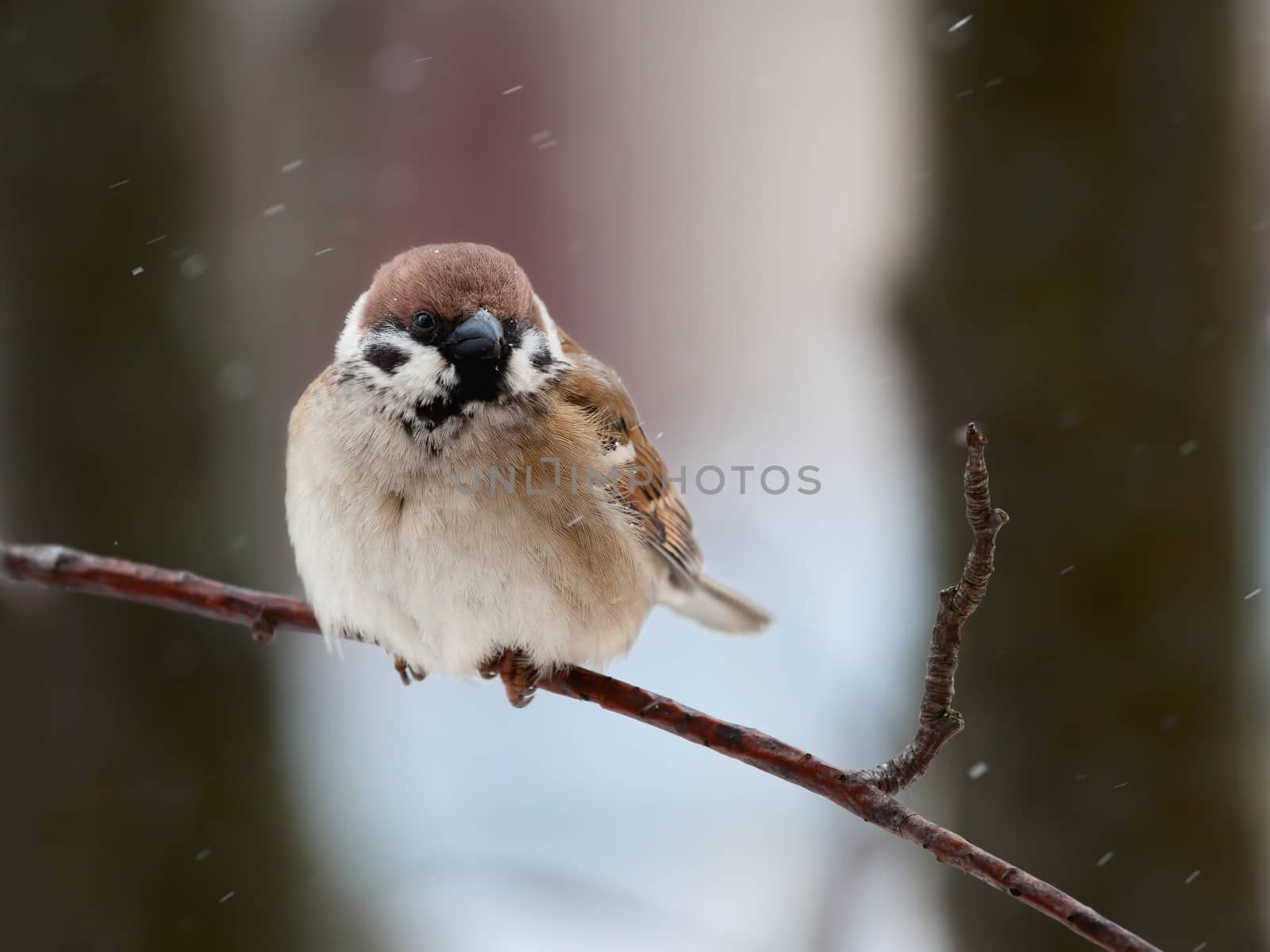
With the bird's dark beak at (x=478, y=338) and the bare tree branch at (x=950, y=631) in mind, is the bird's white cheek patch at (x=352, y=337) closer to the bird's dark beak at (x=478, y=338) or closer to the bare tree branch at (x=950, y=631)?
the bird's dark beak at (x=478, y=338)

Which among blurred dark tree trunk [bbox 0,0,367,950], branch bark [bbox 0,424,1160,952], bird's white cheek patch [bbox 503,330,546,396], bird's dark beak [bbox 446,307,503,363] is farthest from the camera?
blurred dark tree trunk [bbox 0,0,367,950]

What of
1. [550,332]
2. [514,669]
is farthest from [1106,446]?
[514,669]

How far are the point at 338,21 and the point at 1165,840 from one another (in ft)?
10.5

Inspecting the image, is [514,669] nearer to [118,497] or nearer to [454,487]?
[454,487]

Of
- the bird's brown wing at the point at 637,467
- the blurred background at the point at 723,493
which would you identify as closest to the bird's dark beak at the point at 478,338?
the bird's brown wing at the point at 637,467

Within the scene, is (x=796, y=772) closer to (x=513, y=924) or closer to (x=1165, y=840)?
(x=1165, y=840)

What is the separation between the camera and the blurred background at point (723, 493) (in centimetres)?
227

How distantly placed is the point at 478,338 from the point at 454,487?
24cm

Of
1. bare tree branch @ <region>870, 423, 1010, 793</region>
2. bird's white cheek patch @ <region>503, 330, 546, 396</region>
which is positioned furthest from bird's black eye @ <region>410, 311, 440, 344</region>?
bare tree branch @ <region>870, 423, 1010, 793</region>

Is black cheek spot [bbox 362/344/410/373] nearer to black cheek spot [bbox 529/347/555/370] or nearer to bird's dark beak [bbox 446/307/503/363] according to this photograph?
bird's dark beak [bbox 446/307/503/363]

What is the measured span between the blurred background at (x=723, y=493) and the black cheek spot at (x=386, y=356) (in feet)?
2.52

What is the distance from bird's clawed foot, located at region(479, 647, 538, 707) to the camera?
180cm

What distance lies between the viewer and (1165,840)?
7.34 feet

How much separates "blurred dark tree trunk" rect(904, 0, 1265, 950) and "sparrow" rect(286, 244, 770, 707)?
939mm
